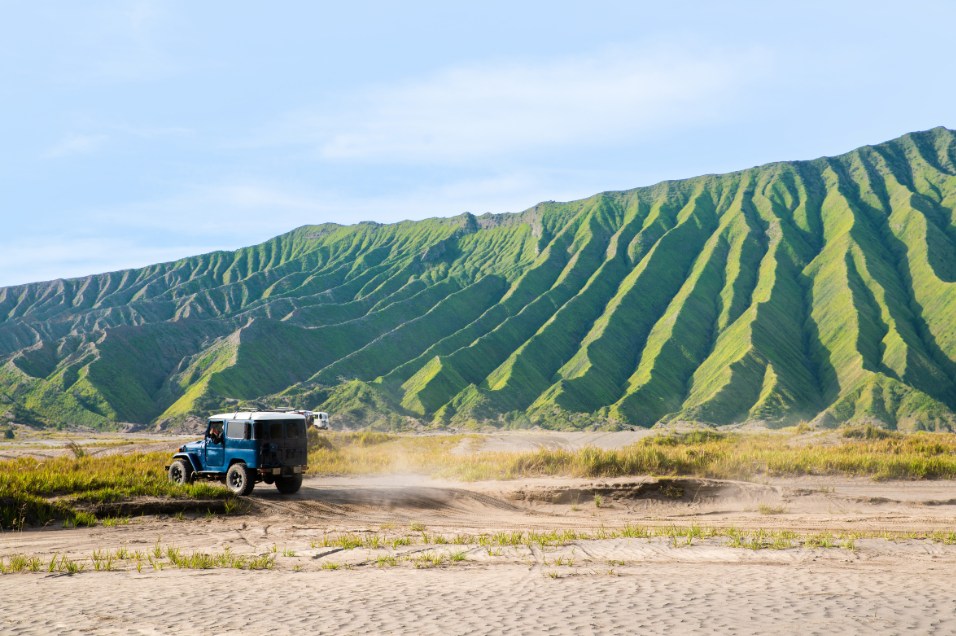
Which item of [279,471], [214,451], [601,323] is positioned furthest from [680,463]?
[601,323]

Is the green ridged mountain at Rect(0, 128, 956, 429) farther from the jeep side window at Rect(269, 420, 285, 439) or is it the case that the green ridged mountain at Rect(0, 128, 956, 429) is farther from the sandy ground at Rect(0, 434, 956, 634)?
the sandy ground at Rect(0, 434, 956, 634)

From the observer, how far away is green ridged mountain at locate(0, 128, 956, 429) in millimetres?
85250

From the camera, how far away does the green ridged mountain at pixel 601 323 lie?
85250 millimetres

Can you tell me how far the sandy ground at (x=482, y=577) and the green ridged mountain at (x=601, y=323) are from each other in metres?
60.6

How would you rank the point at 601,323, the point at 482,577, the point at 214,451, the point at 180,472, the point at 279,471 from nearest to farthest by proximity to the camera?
the point at 482,577 < the point at 279,471 < the point at 214,451 < the point at 180,472 < the point at 601,323

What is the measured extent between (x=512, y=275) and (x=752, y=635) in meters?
126

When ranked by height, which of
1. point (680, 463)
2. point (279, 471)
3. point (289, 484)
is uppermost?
point (279, 471)

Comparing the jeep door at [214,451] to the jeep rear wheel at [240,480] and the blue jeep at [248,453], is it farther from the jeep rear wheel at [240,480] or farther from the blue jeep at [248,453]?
the jeep rear wheel at [240,480]

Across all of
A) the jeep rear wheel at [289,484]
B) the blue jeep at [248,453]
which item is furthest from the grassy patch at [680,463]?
the blue jeep at [248,453]

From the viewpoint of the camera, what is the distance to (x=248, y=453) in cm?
2181

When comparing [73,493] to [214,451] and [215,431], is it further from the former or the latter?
[215,431]

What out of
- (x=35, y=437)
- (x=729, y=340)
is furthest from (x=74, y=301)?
(x=729, y=340)

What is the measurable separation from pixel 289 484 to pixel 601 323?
286ft

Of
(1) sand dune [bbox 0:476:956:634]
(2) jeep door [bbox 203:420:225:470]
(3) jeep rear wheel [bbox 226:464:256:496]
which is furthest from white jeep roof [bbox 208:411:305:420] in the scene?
(1) sand dune [bbox 0:476:956:634]
